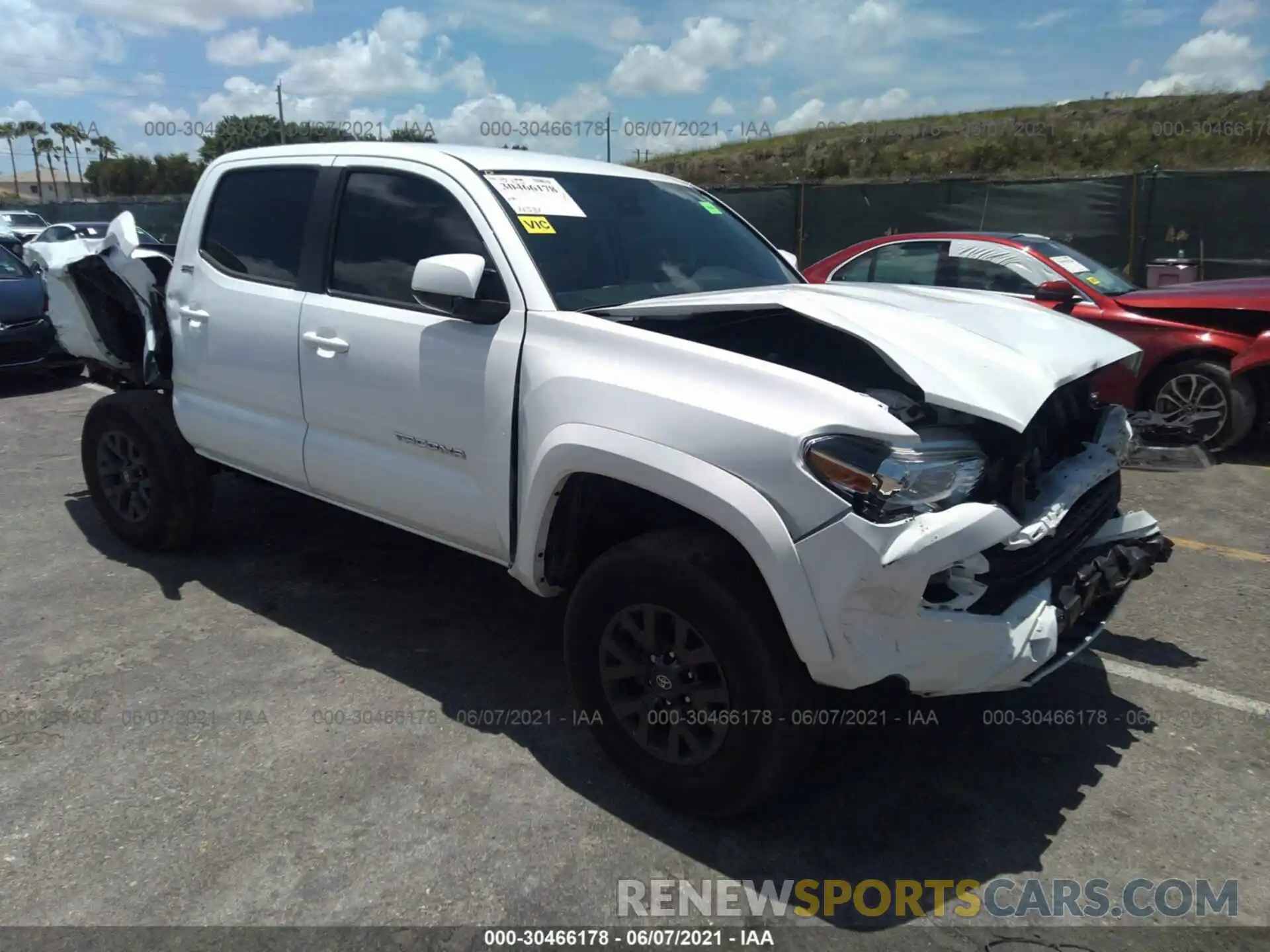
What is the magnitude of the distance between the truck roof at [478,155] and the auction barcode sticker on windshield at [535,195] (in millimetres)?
72

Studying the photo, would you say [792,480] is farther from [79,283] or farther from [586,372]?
[79,283]

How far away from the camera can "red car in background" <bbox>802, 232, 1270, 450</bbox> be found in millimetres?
6789

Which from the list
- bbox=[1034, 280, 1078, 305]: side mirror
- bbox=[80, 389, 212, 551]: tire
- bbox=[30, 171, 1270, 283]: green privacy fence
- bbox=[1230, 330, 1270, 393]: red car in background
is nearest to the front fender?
bbox=[80, 389, 212, 551]: tire

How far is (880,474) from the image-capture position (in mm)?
2449

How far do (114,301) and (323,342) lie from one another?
230cm

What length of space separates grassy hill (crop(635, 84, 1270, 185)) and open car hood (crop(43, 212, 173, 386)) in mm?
23164

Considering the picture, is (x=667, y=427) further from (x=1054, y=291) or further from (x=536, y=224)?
(x=1054, y=291)

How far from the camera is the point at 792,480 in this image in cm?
247

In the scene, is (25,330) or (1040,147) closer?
(25,330)

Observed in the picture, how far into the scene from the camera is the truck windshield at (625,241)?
11.3 ft

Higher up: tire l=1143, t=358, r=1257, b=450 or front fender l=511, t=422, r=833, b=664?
front fender l=511, t=422, r=833, b=664

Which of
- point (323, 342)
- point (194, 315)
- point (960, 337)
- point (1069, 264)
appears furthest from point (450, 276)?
point (1069, 264)

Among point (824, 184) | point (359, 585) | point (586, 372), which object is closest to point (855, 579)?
point (586, 372)

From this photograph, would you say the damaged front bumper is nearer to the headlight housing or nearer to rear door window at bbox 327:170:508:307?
the headlight housing
